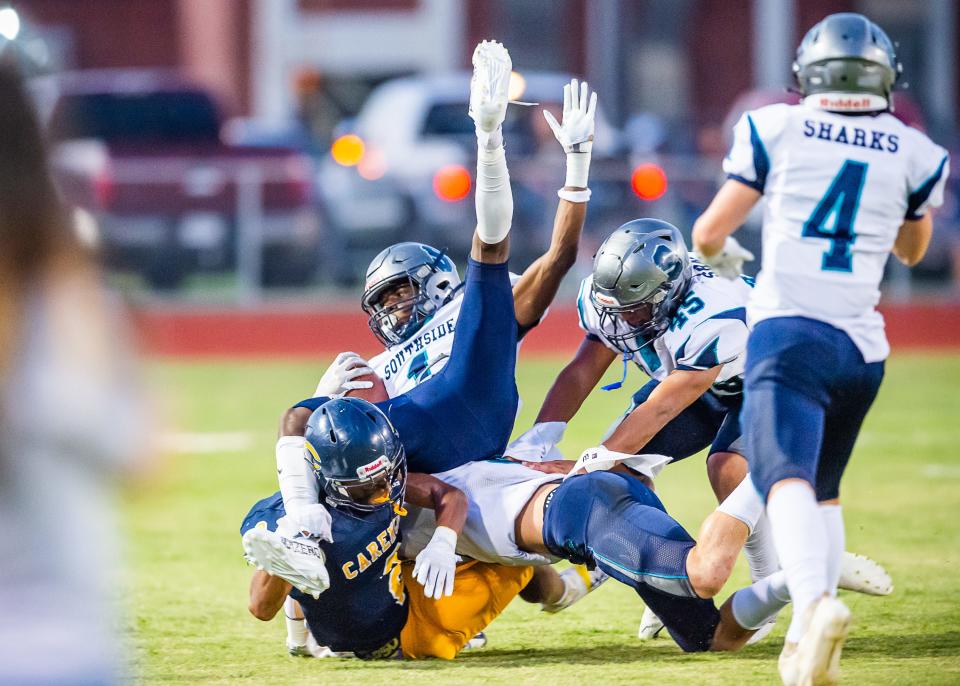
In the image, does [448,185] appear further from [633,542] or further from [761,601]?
[761,601]

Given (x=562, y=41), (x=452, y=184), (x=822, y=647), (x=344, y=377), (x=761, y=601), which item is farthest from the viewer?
(x=562, y=41)

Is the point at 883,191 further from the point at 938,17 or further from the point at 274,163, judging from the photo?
the point at 938,17

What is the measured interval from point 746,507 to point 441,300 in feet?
4.47

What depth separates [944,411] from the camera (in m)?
10.2

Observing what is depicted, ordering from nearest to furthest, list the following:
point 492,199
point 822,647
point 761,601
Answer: point 822,647, point 761,601, point 492,199

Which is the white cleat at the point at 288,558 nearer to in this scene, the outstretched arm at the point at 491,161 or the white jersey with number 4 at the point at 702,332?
the outstretched arm at the point at 491,161

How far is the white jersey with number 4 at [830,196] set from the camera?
3830mm

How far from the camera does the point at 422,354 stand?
493 centimetres

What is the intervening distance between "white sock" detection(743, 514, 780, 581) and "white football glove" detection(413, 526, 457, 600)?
40.0 inches

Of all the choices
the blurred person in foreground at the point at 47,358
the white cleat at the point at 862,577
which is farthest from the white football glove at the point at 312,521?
the blurred person in foreground at the point at 47,358

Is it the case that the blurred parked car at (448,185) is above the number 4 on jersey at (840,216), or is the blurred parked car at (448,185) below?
below

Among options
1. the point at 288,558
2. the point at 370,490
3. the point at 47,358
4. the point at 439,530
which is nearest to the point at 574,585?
the point at 439,530

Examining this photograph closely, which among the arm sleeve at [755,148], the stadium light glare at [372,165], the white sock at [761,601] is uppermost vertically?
the arm sleeve at [755,148]

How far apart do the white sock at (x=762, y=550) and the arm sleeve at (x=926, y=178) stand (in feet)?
3.86
